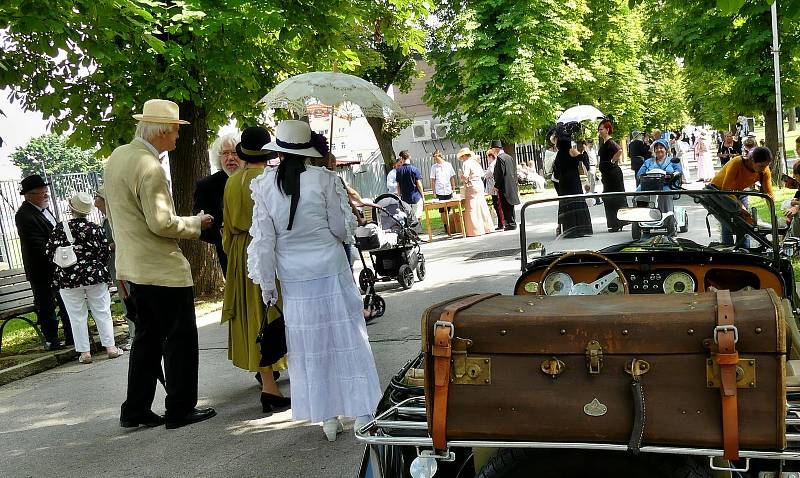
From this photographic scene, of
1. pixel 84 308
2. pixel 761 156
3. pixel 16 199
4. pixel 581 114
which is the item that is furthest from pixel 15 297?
pixel 581 114

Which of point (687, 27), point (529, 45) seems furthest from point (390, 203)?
point (529, 45)

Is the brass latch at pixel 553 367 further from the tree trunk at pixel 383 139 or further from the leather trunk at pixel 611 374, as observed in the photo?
the tree trunk at pixel 383 139

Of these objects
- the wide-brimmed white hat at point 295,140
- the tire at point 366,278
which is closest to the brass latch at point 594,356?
the wide-brimmed white hat at point 295,140

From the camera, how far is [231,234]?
20.2 ft

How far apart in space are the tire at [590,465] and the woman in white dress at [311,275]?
8.55 ft

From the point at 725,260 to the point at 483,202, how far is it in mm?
13675

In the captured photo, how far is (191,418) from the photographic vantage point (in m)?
6.15

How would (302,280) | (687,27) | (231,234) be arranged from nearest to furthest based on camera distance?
1. (302,280)
2. (231,234)
3. (687,27)

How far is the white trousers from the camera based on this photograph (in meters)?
8.71

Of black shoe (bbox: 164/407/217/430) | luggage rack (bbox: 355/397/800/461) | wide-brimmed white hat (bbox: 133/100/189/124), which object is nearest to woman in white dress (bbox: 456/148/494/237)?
black shoe (bbox: 164/407/217/430)

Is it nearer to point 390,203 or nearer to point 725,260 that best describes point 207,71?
point 390,203

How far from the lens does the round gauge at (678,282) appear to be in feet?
14.2

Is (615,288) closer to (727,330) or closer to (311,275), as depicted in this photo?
(727,330)

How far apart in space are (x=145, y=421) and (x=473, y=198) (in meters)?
12.3
